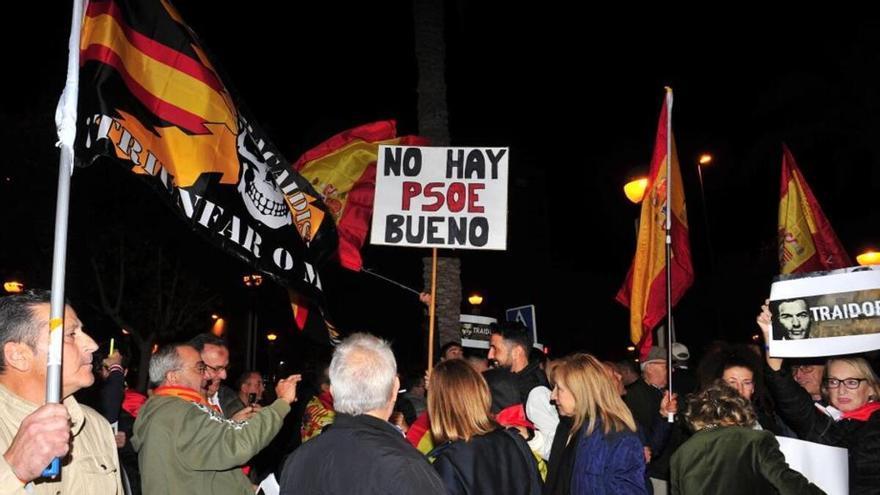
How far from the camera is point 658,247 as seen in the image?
8406mm

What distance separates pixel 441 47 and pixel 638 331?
4.94 meters

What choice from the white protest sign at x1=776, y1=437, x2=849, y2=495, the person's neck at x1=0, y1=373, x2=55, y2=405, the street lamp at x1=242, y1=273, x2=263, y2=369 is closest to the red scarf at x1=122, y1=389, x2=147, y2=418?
the person's neck at x1=0, y1=373, x2=55, y2=405

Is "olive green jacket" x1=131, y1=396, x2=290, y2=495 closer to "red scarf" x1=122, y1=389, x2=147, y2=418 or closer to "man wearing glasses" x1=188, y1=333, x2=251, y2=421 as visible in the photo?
"man wearing glasses" x1=188, y1=333, x2=251, y2=421

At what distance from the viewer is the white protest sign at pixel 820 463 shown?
5.02m

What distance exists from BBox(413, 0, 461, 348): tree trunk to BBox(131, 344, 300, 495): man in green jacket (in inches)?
184

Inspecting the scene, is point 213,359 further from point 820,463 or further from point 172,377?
point 820,463

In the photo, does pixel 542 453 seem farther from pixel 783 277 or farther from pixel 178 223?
pixel 178 223

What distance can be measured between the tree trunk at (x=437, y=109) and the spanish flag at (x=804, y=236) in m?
3.74

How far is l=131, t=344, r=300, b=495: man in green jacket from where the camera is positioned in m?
4.80

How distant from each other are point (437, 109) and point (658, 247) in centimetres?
362

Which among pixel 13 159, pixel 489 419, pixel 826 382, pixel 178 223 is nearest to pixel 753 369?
pixel 826 382

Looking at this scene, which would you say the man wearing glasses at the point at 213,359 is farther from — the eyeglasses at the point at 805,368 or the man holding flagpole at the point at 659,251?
the eyeglasses at the point at 805,368

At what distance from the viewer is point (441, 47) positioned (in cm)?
1097

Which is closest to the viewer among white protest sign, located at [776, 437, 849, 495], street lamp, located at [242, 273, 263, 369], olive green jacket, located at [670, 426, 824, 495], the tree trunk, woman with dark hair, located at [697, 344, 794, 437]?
olive green jacket, located at [670, 426, 824, 495]
